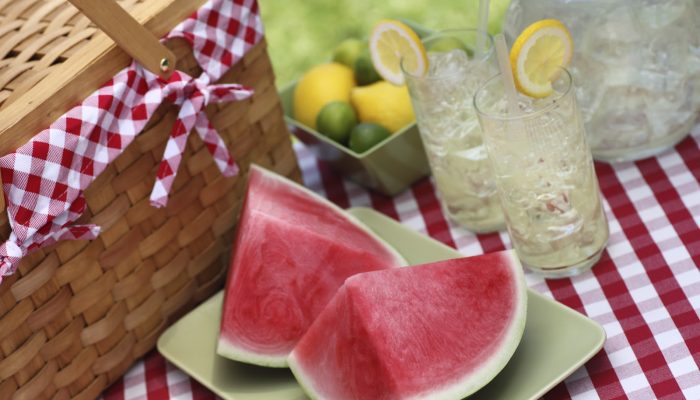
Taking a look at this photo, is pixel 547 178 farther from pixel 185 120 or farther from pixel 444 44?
pixel 185 120

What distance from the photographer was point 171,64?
132 centimetres

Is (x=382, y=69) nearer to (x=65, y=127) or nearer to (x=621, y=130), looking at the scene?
(x=621, y=130)

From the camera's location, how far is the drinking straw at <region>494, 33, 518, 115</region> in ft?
3.99

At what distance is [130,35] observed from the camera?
125cm

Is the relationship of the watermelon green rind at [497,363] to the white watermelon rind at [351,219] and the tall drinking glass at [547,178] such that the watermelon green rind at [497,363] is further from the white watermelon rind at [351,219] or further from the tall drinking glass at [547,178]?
the white watermelon rind at [351,219]

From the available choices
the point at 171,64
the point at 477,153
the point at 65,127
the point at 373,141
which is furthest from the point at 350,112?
the point at 65,127

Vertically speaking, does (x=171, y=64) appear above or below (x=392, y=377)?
above

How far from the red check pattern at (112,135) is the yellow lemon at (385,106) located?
0.78 ft

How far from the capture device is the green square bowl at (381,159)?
1.57 meters

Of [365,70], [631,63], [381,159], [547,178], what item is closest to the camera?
[547,178]

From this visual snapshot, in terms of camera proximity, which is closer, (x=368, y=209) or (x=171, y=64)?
(x=171, y=64)

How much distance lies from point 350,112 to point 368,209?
0.16 meters

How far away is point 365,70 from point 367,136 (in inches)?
6.0

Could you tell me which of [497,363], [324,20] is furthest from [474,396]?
[324,20]
